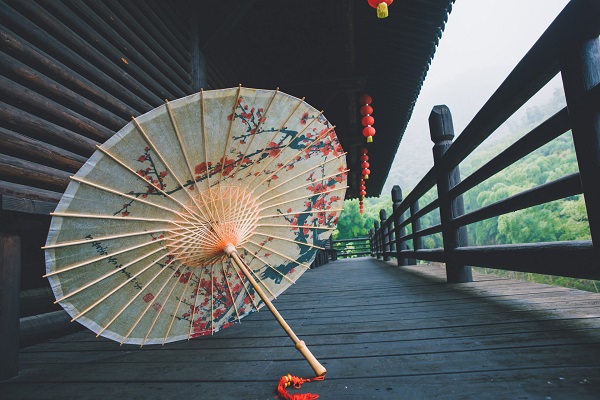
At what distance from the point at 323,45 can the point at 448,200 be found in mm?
3019

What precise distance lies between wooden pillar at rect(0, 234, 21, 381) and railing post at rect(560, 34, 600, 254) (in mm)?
2311

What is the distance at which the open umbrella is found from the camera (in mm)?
1222

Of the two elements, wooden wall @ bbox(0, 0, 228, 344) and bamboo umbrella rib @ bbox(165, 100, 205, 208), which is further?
wooden wall @ bbox(0, 0, 228, 344)

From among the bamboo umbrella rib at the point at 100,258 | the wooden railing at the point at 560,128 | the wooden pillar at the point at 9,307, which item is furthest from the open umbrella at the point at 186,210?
the wooden railing at the point at 560,128

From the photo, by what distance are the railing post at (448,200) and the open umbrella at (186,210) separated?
1644 mm

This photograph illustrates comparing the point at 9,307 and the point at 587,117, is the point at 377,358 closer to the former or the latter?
the point at 587,117

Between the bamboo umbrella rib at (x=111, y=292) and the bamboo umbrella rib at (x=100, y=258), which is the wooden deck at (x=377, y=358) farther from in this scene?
the bamboo umbrella rib at (x=100, y=258)

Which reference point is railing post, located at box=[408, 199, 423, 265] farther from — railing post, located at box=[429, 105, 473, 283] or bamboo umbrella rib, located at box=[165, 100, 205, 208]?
bamboo umbrella rib, located at box=[165, 100, 205, 208]

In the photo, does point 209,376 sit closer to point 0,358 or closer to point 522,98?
point 0,358

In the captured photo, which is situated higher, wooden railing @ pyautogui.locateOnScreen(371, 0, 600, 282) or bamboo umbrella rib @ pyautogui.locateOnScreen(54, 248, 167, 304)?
wooden railing @ pyautogui.locateOnScreen(371, 0, 600, 282)

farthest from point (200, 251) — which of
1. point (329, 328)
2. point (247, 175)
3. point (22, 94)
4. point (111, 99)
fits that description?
point (111, 99)

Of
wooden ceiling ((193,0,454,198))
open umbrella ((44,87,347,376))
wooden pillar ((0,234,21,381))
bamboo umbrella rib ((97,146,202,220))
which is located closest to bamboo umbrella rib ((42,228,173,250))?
open umbrella ((44,87,347,376))

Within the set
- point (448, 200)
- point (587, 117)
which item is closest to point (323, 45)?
point (448, 200)

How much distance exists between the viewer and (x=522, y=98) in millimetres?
1723
